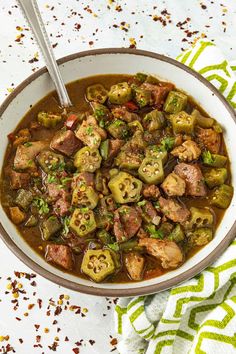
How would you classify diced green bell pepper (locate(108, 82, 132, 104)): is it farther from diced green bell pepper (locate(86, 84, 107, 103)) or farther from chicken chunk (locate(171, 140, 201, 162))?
chicken chunk (locate(171, 140, 201, 162))

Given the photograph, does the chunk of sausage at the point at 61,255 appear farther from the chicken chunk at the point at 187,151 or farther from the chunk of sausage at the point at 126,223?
the chicken chunk at the point at 187,151

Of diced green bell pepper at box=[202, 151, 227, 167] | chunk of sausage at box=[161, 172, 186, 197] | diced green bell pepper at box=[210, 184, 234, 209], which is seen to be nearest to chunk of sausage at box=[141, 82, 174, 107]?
diced green bell pepper at box=[202, 151, 227, 167]

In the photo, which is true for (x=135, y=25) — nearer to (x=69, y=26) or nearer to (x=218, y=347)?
(x=69, y=26)

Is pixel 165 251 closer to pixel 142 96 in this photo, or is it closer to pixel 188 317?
pixel 188 317

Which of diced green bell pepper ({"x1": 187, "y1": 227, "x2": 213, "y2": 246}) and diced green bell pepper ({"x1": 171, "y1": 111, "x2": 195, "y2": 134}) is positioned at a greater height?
diced green bell pepper ({"x1": 171, "y1": 111, "x2": 195, "y2": 134})

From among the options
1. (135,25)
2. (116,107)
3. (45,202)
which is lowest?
(45,202)

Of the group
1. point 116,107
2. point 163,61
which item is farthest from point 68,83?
point 163,61
